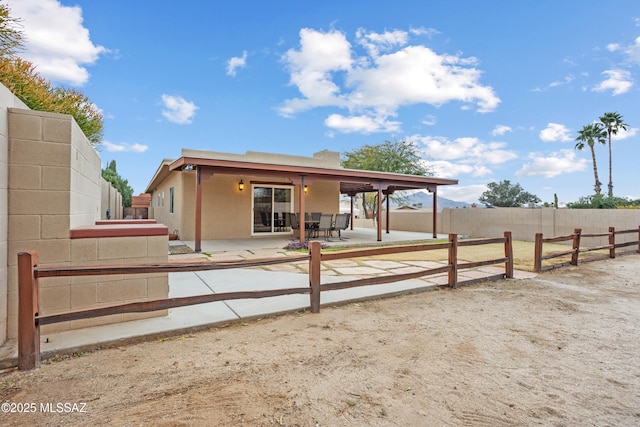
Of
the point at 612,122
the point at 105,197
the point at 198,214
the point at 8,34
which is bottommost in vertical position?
the point at 198,214

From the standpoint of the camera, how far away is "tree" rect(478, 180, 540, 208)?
3212cm

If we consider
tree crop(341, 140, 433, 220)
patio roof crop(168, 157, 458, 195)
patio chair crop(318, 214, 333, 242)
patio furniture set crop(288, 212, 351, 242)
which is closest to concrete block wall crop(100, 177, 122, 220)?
patio roof crop(168, 157, 458, 195)

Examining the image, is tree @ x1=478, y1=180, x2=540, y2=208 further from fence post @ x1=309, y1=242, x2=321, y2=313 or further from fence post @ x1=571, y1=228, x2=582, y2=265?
fence post @ x1=309, y1=242, x2=321, y2=313

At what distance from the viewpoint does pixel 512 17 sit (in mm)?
9945

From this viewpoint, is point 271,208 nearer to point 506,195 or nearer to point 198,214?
point 198,214

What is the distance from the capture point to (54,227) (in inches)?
105

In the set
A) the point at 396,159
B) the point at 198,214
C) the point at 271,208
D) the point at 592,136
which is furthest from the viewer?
the point at 592,136

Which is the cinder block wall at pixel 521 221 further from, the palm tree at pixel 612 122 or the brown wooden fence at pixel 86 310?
the palm tree at pixel 612 122

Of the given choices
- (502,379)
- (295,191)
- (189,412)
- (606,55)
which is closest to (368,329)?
(502,379)

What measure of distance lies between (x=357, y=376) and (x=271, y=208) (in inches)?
365

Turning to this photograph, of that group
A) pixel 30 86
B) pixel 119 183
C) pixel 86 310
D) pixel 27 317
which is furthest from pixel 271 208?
pixel 119 183

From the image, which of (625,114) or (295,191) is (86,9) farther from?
(625,114)

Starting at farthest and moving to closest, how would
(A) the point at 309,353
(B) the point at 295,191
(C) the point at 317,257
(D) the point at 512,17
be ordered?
(B) the point at 295,191, (D) the point at 512,17, (C) the point at 317,257, (A) the point at 309,353

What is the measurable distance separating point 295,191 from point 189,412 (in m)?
9.94
